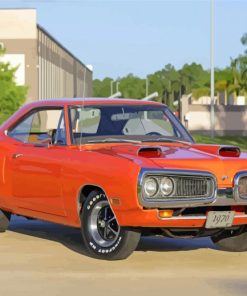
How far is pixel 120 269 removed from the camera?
7.70 meters

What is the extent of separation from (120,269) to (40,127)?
9.22 feet

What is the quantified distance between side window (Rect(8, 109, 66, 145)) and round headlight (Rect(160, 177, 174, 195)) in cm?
177

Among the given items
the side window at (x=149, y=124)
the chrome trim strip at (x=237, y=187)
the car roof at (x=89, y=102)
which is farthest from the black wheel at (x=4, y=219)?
the chrome trim strip at (x=237, y=187)

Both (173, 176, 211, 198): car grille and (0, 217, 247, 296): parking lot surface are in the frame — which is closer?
(0, 217, 247, 296): parking lot surface

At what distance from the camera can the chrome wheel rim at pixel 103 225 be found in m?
8.12

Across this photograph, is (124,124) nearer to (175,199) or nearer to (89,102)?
(89,102)

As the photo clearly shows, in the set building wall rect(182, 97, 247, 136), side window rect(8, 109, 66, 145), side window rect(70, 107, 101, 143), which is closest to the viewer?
side window rect(70, 107, 101, 143)

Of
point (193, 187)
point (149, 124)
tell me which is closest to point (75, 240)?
point (149, 124)

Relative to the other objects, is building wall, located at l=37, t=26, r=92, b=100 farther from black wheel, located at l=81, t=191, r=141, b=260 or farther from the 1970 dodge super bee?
black wheel, located at l=81, t=191, r=141, b=260

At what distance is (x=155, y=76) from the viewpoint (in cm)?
17038

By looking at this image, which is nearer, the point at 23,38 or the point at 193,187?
the point at 193,187

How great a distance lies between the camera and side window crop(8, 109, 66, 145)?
914 cm

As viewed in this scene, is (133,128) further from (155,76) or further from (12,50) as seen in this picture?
(155,76)

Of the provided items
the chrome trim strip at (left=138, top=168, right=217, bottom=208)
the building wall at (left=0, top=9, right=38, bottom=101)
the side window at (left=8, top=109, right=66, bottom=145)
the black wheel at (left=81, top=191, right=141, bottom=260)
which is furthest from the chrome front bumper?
the building wall at (left=0, top=9, right=38, bottom=101)
